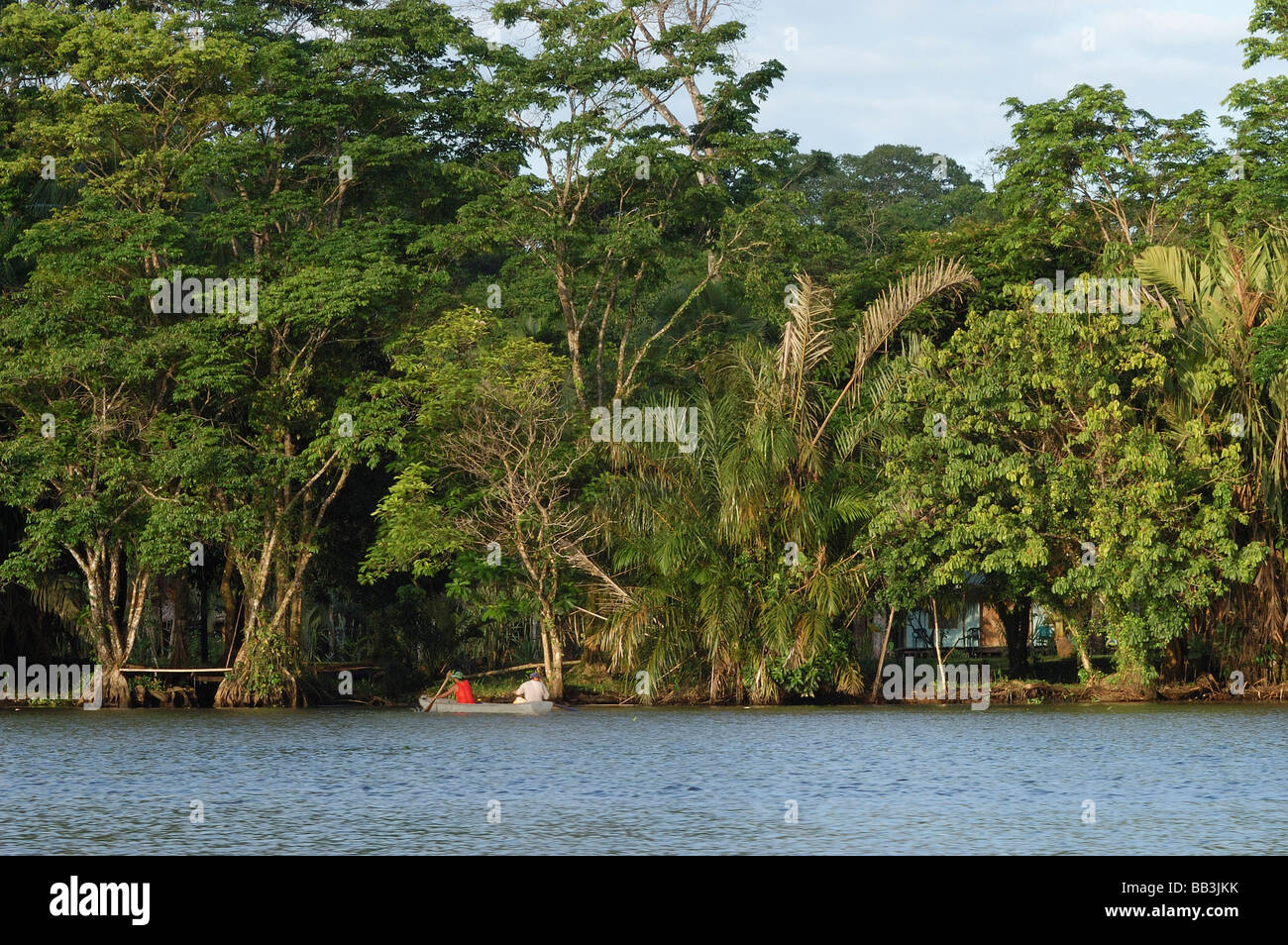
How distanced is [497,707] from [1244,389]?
50.1 ft

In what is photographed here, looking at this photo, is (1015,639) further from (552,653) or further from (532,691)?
(532,691)

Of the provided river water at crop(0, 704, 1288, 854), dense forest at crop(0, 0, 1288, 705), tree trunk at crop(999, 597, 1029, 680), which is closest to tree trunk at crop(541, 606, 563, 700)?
dense forest at crop(0, 0, 1288, 705)

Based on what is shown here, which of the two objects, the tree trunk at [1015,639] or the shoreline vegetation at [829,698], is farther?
the tree trunk at [1015,639]

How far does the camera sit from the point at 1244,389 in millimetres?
30562

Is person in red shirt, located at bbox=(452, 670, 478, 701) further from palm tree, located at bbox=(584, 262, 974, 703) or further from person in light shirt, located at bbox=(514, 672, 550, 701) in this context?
palm tree, located at bbox=(584, 262, 974, 703)

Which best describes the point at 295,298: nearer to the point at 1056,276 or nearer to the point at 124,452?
the point at 124,452

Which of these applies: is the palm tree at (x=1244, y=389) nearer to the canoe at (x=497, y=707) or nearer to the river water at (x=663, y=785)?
the river water at (x=663, y=785)

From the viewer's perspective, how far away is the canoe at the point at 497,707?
3017 cm

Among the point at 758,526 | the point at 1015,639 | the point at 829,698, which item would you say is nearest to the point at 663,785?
the point at 758,526

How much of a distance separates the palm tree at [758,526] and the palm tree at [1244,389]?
448 centimetres

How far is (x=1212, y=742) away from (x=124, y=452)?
68.4ft

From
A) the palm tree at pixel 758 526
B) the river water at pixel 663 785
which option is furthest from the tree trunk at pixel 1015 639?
the river water at pixel 663 785

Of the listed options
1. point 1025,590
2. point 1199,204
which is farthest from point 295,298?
point 1199,204

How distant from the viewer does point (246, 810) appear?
16938 mm
